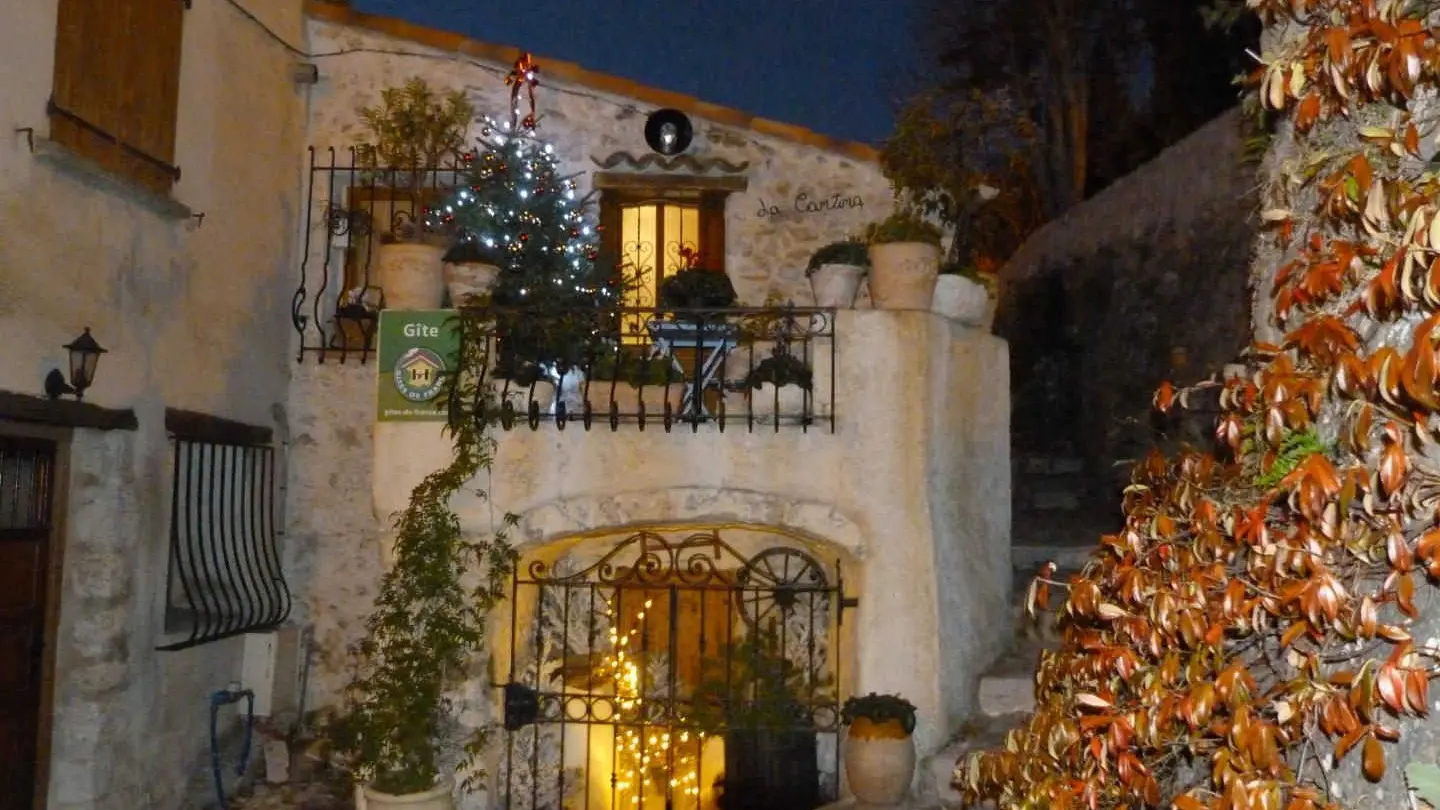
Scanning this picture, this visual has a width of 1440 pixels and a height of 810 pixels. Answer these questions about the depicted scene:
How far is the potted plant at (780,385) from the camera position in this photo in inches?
226

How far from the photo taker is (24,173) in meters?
5.32

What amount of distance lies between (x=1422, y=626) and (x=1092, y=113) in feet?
43.7

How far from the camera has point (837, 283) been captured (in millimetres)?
5887

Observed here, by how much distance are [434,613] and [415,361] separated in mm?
1308

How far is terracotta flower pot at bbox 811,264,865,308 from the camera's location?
5887mm

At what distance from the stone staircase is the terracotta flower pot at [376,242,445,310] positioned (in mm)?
3548

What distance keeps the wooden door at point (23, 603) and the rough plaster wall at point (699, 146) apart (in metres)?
3.57

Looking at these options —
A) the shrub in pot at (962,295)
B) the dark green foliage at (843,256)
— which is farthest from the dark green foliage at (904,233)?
the shrub in pot at (962,295)

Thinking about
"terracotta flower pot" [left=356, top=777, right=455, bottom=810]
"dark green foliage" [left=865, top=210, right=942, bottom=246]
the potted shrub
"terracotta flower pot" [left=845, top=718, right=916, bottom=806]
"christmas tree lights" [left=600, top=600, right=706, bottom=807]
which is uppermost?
the potted shrub

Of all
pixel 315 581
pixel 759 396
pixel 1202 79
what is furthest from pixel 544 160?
pixel 1202 79

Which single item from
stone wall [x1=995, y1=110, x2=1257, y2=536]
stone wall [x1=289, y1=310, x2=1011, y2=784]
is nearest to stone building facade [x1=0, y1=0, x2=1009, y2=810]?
stone wall [x1=289, y1=310, x2=1011, y2=784]

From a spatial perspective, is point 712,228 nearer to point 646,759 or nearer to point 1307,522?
point 646,759

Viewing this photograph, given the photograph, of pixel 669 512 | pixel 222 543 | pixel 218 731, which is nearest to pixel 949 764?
pixel 669 512

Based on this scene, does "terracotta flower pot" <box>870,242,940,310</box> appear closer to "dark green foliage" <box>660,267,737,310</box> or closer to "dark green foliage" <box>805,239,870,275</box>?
"dark green foliage" <box>805,239,870,275</box>
